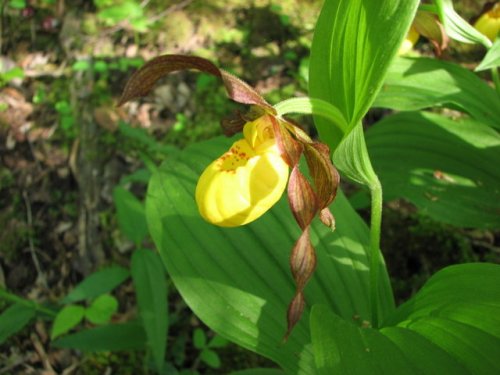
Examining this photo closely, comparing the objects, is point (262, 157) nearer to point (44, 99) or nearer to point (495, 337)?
point (495, 337)

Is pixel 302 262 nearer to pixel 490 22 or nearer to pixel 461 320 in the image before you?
pixel 461 320

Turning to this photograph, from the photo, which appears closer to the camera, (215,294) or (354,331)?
(354,331)

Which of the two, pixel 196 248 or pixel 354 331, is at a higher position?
pixel 354 331

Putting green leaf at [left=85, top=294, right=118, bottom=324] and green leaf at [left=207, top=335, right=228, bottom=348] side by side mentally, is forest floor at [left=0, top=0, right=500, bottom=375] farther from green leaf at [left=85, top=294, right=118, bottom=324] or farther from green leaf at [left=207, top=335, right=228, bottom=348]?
green leaf at [left=85, top=294, right=118, bottom=324]

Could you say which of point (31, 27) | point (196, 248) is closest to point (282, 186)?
point (196, 248)

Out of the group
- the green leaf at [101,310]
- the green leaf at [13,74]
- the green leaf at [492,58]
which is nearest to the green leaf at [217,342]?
the green leaf at [101,310]

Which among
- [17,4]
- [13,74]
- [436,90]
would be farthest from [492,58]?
[17,4]
